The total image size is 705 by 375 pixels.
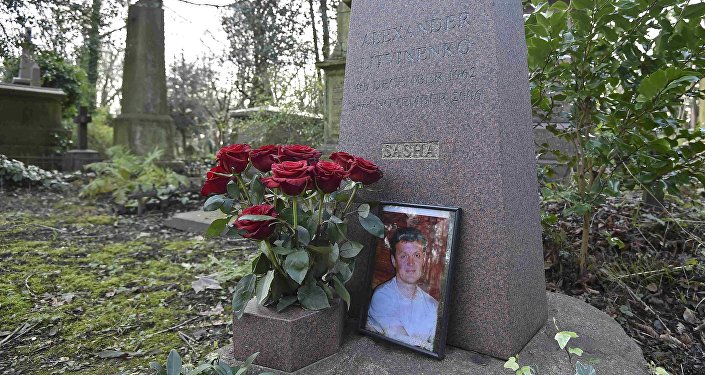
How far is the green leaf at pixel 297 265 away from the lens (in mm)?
1566

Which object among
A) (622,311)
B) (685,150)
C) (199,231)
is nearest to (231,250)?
(199,231)

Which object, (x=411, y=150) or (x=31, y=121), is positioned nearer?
(x=411, y=150)

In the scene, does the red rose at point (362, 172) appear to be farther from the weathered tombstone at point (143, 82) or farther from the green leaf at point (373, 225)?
the weathered tombstone at point (143, 82)

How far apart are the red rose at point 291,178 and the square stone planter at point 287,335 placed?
0.47 m

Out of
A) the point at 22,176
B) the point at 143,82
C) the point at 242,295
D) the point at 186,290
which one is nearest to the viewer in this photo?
the point at 242,295

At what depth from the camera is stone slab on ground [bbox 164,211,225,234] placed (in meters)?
4.99

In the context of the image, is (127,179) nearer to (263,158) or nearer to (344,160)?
(263,158)

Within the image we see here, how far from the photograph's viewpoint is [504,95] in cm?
178

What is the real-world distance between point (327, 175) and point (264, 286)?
0.47 m

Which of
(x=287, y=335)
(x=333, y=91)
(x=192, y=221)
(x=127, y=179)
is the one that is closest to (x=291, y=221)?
(x=287, y=335)

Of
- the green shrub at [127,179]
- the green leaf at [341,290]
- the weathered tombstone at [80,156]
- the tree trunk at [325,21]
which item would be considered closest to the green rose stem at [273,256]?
the green leaf at [341,290]

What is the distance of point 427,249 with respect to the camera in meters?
1.80

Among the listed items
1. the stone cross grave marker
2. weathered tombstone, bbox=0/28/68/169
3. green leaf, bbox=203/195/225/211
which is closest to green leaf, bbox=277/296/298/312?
green leaf, bbox=203/195/225/211

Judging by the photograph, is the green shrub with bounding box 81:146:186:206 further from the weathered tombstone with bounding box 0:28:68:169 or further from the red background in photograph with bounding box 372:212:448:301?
the red background in photograph with bounding box 372:212:448:301
